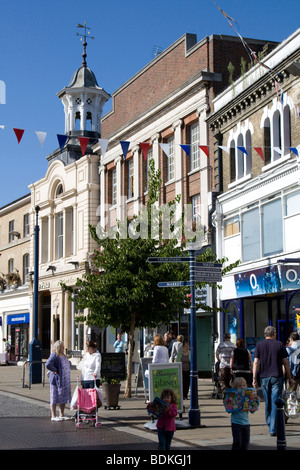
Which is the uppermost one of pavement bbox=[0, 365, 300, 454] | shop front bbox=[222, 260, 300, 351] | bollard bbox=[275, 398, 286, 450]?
shop front bbox=[222, 260, 300, 351]

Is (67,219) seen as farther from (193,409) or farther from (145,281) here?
(193,409)

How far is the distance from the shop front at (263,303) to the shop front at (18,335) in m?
22.1

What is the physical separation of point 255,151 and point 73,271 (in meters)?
16.0

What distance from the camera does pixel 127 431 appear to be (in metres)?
12.1

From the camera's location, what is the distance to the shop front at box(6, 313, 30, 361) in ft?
141

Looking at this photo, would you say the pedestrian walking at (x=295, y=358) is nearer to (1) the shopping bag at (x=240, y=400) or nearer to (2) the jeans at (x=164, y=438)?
(1) the shopping bag at (x=240, y=400)

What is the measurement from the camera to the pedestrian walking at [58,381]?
1362cm

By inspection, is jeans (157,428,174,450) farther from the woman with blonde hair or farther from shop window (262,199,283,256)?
shop window (262,199,283,256)

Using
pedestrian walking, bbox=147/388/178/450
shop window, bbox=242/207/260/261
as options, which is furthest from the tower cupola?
pedestrian walking, bbox=147/388/178/450

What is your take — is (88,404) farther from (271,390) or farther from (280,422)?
(280,422)

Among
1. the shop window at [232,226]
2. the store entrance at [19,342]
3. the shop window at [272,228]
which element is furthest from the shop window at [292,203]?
the store entrance at [19,342]

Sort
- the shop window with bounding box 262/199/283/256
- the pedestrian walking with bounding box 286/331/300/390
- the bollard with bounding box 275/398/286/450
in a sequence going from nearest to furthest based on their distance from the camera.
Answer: the bollard with bounding box 275/398/286/450 → the pedestrian walking with bounding box 286/331/300/390 → the shop window with bounding box 262/199/283/256

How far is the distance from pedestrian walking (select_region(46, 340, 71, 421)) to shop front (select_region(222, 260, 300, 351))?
6981mm

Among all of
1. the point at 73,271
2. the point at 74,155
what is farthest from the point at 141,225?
the point at 74,155
